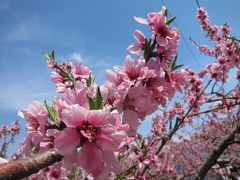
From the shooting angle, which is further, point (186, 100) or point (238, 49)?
point (186, 100)

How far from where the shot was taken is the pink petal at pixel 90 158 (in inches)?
46.3

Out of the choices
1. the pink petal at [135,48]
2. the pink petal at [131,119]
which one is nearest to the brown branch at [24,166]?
the pink petal at [131,119]

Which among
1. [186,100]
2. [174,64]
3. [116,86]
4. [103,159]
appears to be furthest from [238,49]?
[103,159]

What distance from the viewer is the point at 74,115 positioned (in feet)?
3.73

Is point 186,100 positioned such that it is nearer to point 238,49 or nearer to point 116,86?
point 238,49

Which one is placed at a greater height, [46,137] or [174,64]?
[174,64]

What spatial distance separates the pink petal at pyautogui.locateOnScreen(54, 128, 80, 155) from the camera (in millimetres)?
1099

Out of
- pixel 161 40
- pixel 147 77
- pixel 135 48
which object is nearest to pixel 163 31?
pixel 161 40

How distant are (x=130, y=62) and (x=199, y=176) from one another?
4.89m

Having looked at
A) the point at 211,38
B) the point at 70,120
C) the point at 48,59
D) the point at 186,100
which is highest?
the point at 211,38

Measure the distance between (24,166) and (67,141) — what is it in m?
0.23

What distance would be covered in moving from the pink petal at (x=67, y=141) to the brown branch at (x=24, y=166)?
0.05 metres

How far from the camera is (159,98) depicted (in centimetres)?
176

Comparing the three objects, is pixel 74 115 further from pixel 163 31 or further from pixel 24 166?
pixel 163 31
